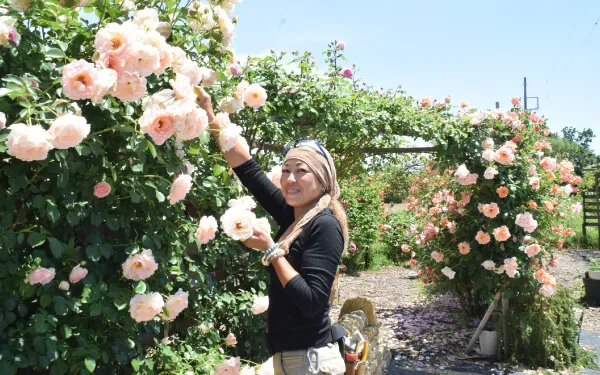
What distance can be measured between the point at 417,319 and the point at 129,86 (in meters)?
6.13

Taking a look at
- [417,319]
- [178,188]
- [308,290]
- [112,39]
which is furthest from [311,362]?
[417,319]

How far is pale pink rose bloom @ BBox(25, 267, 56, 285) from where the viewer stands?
1.35 m

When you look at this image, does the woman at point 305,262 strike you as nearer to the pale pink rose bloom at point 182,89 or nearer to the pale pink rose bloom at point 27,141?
the pale pink rose bloom at point 182,89

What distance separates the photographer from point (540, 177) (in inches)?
195

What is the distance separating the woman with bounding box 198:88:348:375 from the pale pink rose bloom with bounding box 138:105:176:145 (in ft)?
1.26

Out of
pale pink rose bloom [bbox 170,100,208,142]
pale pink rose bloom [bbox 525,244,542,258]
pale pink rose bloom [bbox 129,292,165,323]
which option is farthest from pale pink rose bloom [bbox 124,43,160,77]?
pale pink rose bloom [bbox 525,244,542,258]

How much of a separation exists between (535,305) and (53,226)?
15.8ft

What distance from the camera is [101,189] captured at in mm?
1436

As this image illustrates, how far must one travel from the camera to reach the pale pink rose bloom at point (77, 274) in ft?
4.67

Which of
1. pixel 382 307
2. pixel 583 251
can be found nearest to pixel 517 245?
pixel 382 307

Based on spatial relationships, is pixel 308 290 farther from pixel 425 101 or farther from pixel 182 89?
pixel 425 101

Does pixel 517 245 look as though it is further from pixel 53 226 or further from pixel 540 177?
pixel 53 226

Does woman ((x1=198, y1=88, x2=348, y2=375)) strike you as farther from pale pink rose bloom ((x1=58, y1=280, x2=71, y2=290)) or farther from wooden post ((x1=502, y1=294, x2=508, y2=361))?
wooden post ((x1=502, y1=294, x2=508, y2=361))

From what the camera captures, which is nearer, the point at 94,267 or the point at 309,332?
the point at 94,267
